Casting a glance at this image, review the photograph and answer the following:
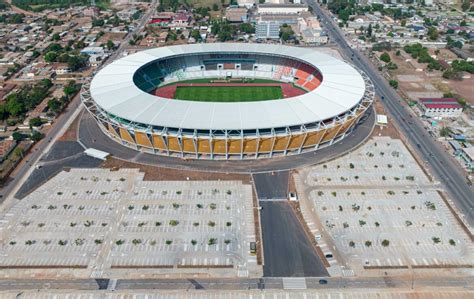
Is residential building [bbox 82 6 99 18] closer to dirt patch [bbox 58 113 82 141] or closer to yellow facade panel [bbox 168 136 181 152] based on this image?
dirt patch [bbox 58 113 82 141]

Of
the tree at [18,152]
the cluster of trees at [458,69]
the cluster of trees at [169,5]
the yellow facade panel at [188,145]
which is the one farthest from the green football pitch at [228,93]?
the cluster of trees at [169,5]

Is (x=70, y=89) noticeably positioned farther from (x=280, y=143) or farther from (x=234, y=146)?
(x=280, y=143)

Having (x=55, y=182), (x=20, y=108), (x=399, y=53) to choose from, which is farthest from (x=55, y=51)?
(x=399, y=53)

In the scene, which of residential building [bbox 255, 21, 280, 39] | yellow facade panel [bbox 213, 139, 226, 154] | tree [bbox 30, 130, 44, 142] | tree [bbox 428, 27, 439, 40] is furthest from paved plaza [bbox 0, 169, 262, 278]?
tree [bbox 428, 27, 439, 40]

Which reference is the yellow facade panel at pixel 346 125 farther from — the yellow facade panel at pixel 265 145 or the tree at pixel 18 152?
the tree at pixel 18 152

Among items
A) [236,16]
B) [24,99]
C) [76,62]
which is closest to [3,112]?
[24,99]

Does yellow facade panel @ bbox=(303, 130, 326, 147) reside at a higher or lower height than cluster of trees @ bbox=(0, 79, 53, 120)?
higher
